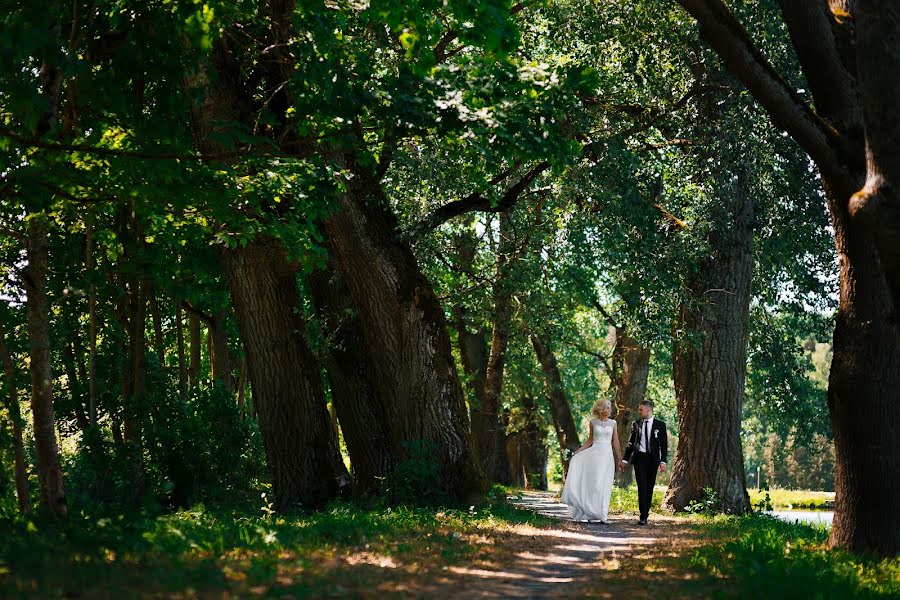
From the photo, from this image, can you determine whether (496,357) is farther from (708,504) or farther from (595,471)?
(595,471)

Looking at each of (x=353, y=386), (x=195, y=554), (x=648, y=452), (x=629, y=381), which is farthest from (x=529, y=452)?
(x=195, y=554)

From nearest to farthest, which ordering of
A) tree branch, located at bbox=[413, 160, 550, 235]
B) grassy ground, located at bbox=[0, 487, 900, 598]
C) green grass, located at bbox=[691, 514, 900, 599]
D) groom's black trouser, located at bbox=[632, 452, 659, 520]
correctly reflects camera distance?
grassy ground, located at bbox=[0, 487, 900, 598], green grass, located at bbox=[691, 514, 900, 599], groom's black trouser, located at bbox=[632, 452, 659, 520], tree branch, located at bbox=[413, 160, 550, 235]

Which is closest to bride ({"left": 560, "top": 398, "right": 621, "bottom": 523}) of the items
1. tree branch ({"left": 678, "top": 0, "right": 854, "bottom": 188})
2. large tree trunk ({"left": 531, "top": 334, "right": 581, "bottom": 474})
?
tree branch ({"left": 678, "top": 0, "right": 854, "bottom": 188})

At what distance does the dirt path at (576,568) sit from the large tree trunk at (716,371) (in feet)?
16.8

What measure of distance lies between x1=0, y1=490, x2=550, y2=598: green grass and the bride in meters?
5.52

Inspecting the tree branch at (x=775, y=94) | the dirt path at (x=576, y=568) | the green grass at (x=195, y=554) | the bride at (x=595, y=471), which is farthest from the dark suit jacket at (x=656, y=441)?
the tree branch at (x=775, y=94)

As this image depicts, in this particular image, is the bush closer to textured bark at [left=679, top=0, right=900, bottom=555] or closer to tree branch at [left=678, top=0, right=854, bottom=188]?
textured bark at [left=679, top=0, right=900, bottom=555]

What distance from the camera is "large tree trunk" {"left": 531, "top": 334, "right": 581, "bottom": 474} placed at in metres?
34.2

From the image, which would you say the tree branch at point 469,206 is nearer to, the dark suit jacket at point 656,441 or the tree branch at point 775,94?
the dark suit jacket at point 656,441

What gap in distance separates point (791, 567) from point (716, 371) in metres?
10.4

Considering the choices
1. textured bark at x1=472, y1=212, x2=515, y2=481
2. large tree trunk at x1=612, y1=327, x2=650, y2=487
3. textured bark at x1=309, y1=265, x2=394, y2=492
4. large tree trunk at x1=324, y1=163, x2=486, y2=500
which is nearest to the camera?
large tree trunk at x1=324, y1=163, x2=486, y2=500

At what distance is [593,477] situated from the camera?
16.8m

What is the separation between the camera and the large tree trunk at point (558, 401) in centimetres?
3419

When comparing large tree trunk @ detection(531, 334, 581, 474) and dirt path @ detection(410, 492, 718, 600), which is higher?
large tree trunk @ detection(531, 334, 581, 474)
